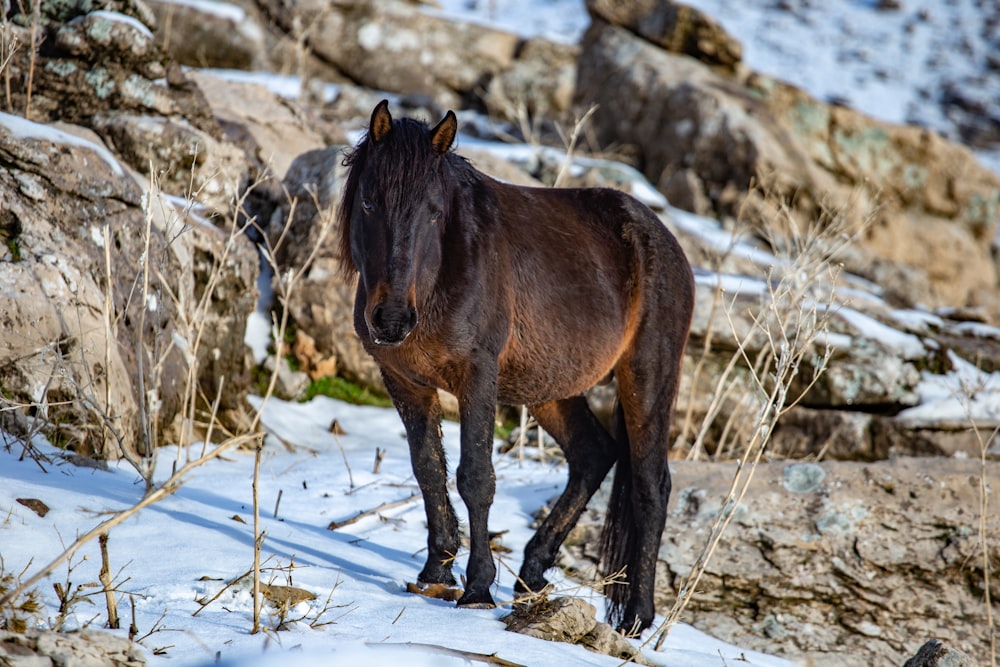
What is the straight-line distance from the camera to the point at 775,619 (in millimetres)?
A: 4730

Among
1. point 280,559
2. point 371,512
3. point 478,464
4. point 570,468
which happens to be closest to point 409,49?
point 371,512

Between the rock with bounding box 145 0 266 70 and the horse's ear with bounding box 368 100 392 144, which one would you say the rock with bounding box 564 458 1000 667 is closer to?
the horse's ear with bounding box 368 100 392 144

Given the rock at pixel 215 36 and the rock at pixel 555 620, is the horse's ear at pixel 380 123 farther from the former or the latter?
the rock at pixel 215 36

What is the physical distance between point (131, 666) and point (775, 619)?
12.1 feet

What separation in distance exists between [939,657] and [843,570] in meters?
1.38

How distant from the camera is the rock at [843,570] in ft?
15.4

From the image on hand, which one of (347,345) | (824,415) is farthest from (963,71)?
(347,345)

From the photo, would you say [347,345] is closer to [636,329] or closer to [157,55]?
[157,55]

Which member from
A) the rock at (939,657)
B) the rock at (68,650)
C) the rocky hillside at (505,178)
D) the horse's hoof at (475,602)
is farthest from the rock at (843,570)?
the rock at (68,650)

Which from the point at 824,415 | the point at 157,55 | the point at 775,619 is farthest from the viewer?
the point at 824,415

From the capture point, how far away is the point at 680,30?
13.6 meters

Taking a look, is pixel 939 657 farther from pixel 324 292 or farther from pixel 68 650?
pixel 324 292

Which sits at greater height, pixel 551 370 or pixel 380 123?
pixel 380 123

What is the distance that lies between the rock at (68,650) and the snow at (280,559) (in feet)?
0.36
